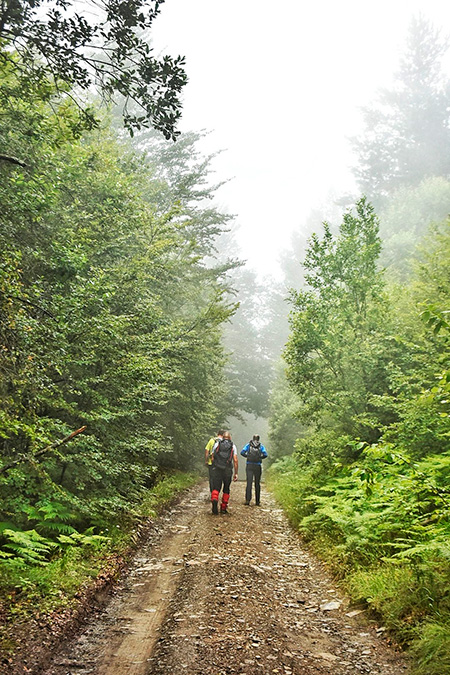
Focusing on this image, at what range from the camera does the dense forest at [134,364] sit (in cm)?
457

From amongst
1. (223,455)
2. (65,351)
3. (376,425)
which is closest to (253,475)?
(223,455)

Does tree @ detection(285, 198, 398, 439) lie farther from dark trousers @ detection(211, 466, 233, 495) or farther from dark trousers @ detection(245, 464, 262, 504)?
dark trousers @ detection(211, 466, 233, 495)

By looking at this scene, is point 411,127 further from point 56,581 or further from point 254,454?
point 56,581

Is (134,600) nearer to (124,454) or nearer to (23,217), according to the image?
(124,454)

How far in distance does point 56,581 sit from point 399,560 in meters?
4.17

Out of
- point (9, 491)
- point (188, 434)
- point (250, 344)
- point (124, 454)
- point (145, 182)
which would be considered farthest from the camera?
point (250, 344)

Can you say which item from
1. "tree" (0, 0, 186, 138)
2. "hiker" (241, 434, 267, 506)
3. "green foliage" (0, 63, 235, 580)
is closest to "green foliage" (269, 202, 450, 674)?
"hiker" (241, 434, 267, 506)

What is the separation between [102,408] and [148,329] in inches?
124

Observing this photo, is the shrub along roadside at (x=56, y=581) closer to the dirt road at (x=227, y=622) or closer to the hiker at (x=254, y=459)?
the dirt road at (x=227, y=622)

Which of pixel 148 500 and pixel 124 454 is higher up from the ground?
pixel 124 454

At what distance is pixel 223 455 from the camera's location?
1066 cm

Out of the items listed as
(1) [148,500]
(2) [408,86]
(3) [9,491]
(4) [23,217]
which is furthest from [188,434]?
(2) [408,86]

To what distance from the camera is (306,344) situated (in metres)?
11.8

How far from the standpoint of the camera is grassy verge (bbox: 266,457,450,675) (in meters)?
3.79
